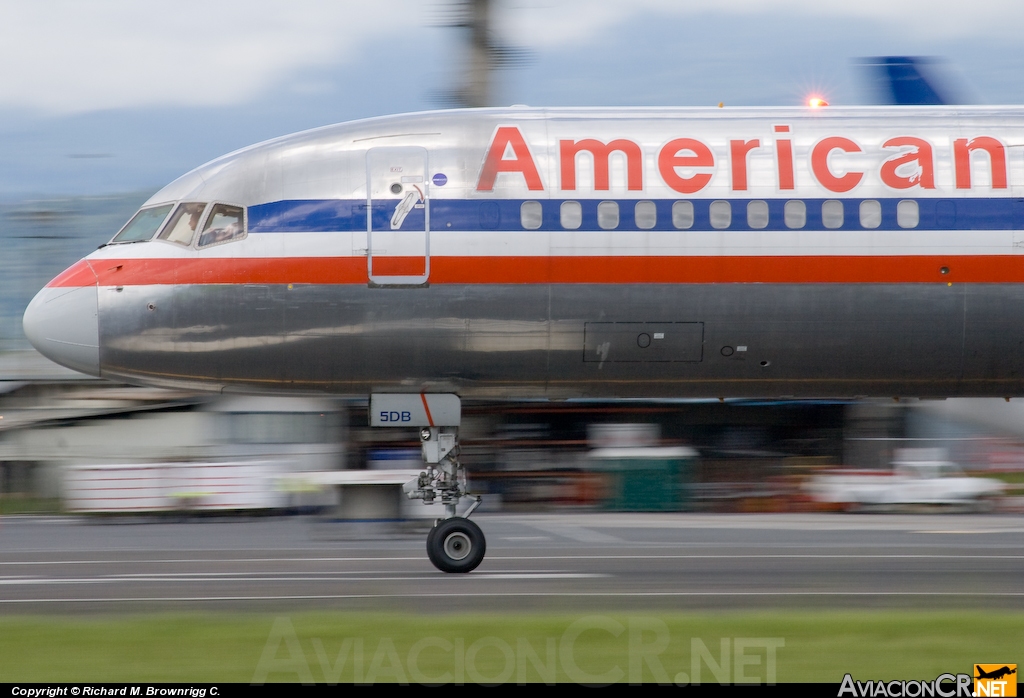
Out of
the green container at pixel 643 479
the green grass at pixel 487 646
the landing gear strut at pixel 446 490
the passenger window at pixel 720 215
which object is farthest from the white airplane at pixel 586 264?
the green container at pixel 643 479

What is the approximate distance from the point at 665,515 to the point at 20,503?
12915mm

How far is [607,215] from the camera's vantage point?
39.0ft

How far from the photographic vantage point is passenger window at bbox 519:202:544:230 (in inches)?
468

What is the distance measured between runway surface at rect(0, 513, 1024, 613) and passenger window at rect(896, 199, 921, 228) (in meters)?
3.65

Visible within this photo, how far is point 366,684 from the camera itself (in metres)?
7.90

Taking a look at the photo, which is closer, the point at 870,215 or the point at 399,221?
the point at 870,215

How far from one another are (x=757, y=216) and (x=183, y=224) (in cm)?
582

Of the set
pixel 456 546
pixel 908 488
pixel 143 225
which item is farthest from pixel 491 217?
pixel 908 488

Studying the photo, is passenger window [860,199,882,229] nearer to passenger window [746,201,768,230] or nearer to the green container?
passenger window [746,201,768,230]

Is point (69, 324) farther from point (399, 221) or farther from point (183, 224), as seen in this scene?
point (399, 221)

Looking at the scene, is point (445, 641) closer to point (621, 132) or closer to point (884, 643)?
point (884, 643)

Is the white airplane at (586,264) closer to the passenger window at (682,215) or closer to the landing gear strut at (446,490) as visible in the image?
the passenger window at (682,215)

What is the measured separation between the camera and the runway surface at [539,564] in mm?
11648

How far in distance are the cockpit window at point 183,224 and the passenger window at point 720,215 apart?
16.9 feet
